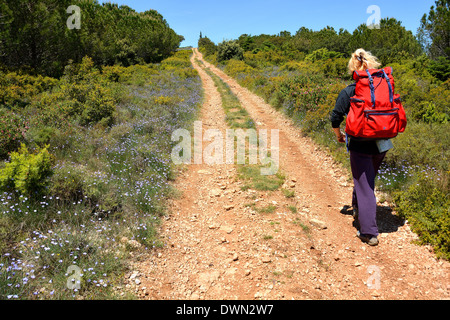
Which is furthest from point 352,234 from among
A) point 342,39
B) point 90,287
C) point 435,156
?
point 342,39

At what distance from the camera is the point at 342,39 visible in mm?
37031

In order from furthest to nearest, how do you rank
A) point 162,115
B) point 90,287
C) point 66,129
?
1. point 162,115
2. point 66,129
3. point 90,287

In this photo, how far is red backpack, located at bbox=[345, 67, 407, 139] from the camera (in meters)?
3.41

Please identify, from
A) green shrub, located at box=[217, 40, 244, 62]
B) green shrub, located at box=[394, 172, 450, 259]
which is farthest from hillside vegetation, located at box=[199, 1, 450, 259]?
green shrub, located at box=[217, 40, 244, 62]

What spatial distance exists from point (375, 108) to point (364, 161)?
0.82 meters

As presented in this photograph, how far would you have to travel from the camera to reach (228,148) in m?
8.30

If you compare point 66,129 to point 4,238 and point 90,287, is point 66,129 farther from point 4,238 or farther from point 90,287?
point 90,287

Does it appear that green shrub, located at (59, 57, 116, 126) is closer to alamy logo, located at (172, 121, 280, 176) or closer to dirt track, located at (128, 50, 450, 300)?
alamy logo, located at (172, 121, 280, 176)

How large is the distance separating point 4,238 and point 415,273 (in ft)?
17.2

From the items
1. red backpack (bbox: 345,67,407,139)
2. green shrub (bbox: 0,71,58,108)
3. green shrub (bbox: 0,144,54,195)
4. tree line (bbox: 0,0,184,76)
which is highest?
tree line (bbox: 0,0,184,76)

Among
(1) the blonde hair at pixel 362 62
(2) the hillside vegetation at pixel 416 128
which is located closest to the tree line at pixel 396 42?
(2) the hillside vegetation at pixel 416 128

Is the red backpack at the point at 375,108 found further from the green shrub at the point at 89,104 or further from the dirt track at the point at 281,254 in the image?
the green shrub at the point at 89,104

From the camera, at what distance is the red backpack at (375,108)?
11.2ft

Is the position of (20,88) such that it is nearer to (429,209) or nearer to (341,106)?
(341,106)
